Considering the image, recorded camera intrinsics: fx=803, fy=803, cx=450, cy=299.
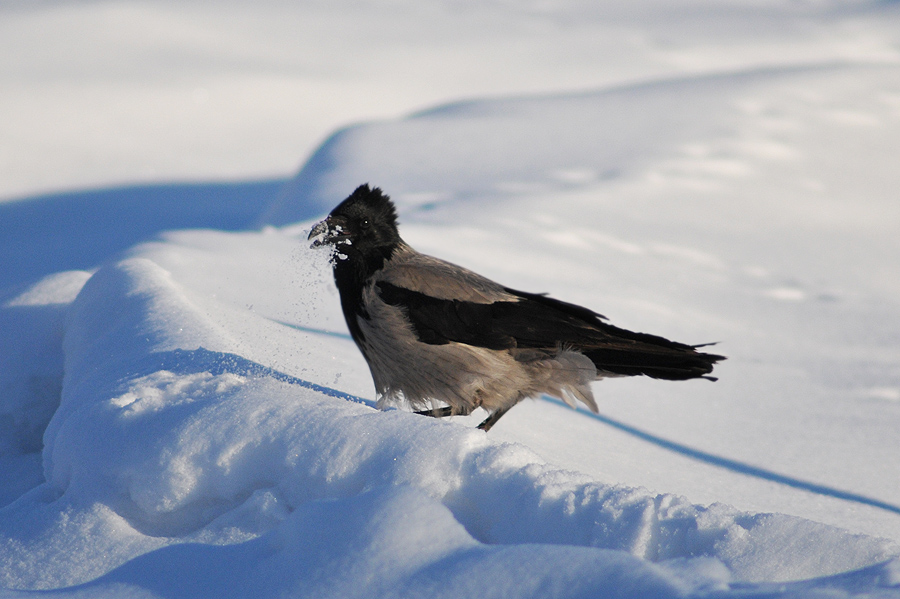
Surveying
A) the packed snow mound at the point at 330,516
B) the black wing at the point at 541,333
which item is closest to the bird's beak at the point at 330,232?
the black wing at the point at 541,333

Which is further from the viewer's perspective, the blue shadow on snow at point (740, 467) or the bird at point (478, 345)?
the blue shadow on snow at point (740, 467)

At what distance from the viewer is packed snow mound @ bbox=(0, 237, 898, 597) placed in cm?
164

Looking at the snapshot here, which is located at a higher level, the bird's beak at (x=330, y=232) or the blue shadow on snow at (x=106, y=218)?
the bird's beak at (x=330, y=232)

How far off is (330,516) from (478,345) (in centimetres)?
124

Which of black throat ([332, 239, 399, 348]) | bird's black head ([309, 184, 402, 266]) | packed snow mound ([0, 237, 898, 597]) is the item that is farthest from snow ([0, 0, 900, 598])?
bird's black head ([309, 184, 402, 266])

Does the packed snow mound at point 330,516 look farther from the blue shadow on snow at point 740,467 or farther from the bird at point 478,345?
the blue shadow on snow at point 740,467

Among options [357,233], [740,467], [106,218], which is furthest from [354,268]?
[106,218]

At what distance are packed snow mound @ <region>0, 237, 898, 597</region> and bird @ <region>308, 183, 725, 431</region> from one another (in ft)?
1.73

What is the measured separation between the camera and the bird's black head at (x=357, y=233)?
3096 mm

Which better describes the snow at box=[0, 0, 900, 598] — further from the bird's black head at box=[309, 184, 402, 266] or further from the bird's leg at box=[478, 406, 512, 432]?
the bird's black head at box=[309, 184, 402, 266]

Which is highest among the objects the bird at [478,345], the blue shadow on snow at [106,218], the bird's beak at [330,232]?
the bird's beak at [330,232]

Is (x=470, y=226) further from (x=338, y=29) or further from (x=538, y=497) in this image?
(x=338, y=29)

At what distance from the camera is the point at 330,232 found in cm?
Answer: 309

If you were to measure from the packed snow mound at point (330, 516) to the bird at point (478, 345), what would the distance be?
53 cm
